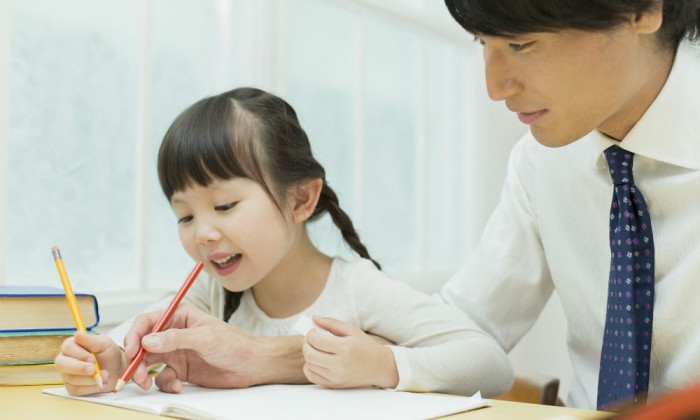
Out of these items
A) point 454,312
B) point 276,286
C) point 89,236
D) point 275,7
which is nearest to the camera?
point 454,312

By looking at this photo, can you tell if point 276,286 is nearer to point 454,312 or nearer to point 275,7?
point 454,312

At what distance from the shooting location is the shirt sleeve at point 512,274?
4.28ft

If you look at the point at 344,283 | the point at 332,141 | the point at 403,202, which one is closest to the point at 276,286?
the point at 344,283

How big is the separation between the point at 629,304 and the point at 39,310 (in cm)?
78

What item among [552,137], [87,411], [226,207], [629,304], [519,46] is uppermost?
[519,46]

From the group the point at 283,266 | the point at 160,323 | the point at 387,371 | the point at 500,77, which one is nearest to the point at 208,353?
the point at 160,323

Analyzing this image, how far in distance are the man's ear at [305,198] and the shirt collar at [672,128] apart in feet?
1.65

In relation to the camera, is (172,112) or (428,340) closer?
(428,340)

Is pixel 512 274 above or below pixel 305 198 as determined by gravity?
below

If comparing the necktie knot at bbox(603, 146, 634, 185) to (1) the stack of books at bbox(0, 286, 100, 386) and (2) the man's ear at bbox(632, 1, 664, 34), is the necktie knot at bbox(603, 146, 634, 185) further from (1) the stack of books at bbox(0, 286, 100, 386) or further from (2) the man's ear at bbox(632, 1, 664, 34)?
(1) the stack of books at bbox(0, 286, 100, 386)

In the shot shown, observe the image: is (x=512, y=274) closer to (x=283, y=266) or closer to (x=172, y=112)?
(x=283, y=266)

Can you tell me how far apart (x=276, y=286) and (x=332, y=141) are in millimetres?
877

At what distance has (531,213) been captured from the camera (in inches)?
51.0

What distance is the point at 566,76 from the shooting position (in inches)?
36.8
